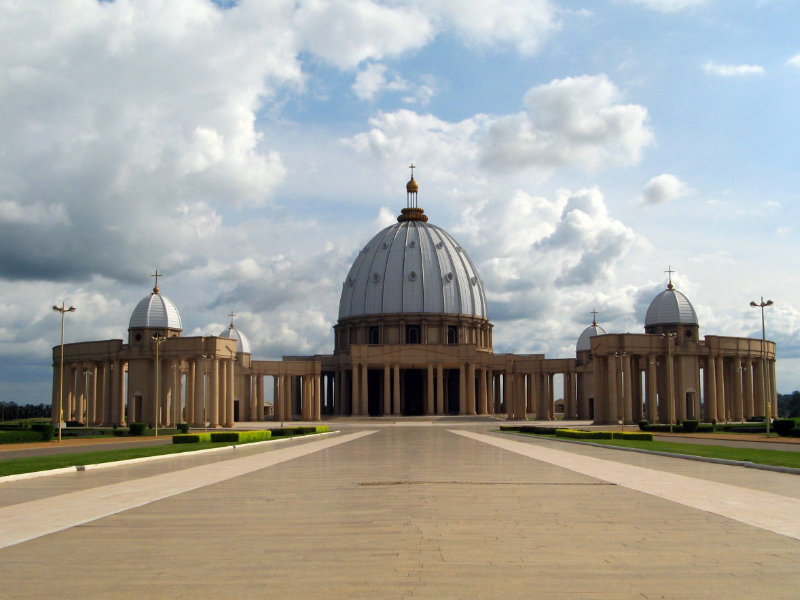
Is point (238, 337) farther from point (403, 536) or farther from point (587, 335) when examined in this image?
point (403, 536)

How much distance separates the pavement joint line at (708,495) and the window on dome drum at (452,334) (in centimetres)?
8373

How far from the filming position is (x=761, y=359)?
293 ft

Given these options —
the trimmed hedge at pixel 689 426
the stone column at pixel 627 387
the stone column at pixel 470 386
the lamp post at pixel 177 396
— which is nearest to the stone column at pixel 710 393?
the stone column at pixel 627 387

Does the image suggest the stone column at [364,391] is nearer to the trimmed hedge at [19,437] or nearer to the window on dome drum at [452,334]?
the window on dome drum at [452,334]

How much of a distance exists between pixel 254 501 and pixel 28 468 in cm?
→ 1091

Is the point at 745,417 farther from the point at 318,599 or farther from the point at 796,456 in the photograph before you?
the point at 318,599

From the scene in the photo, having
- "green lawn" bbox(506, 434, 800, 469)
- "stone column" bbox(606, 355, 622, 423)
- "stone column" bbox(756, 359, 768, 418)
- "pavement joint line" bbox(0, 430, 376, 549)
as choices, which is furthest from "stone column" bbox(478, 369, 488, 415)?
"pavement joint line" bbox(0, 430, 376, 549)

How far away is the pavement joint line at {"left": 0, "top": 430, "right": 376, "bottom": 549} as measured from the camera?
41.6 ft

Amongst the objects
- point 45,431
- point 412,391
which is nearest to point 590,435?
point 45,431

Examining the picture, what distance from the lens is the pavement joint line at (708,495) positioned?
13.2m

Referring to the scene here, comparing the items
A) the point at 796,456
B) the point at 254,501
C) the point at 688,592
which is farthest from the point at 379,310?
the point at 688,592

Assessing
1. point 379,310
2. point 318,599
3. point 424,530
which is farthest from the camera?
point 379,310

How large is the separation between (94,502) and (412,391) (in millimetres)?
98016

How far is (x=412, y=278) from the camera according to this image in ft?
363
